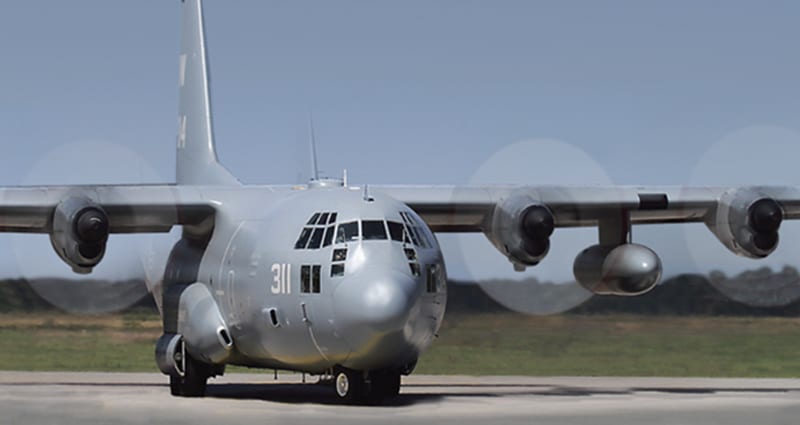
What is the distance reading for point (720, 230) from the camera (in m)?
22.5

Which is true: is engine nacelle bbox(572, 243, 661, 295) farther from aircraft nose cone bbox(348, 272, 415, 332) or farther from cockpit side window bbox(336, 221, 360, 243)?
aircraft nose cone bbox(348, 272, 415, 332)

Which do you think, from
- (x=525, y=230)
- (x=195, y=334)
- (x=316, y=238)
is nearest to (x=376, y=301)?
(x=316, y=238)

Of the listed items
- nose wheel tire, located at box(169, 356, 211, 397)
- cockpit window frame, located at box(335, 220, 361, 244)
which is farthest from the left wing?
cockpit window frame, located at box(335, 220, 361, 244)

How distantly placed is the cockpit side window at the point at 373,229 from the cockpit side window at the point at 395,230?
0.10 metres

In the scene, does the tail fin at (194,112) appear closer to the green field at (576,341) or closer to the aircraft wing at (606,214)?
the aircraft wing at (606,214)

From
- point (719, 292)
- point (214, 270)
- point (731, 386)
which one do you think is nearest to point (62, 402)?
point (214, 270)

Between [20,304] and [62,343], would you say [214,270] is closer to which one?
[20,304]

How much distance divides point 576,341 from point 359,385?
1270 cm

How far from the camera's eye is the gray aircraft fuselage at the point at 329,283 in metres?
16.7

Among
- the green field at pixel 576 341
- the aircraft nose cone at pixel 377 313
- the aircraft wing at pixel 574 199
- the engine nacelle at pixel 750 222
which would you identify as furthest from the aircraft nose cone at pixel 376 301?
the green field at pixel 576 341

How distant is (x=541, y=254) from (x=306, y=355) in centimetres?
485

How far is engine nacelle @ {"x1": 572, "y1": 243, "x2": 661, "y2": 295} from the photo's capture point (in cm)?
2212

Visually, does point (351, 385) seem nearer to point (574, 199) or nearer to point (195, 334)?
point (195, 334)

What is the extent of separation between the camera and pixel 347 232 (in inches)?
687
